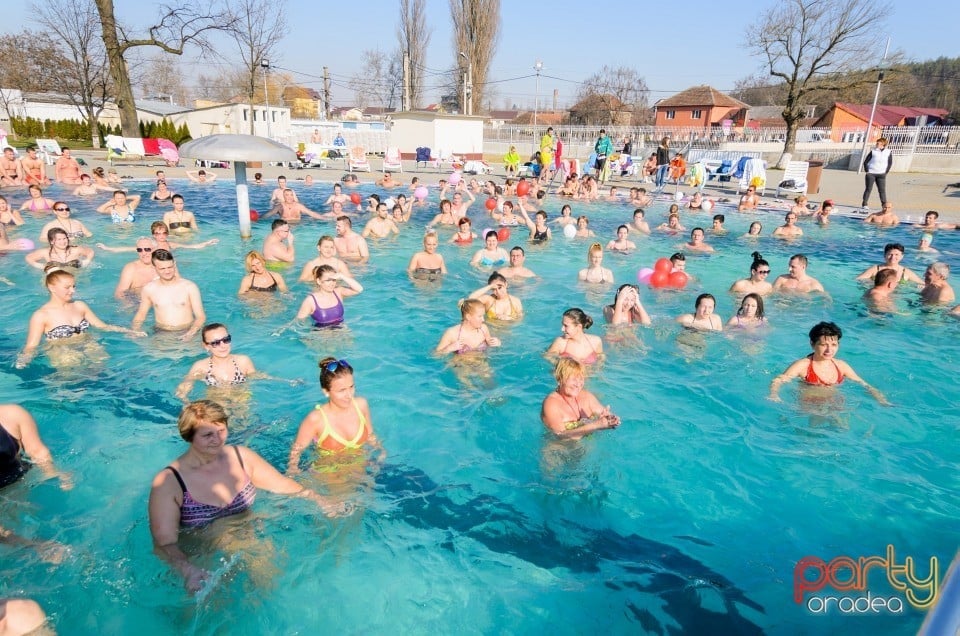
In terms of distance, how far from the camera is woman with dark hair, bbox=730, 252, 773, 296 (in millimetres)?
8633

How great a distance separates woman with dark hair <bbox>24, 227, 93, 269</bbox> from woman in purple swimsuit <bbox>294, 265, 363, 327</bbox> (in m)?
4.75

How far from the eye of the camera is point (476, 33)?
1639 inches

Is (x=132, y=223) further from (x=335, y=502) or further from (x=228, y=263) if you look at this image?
(x=335, y=502)

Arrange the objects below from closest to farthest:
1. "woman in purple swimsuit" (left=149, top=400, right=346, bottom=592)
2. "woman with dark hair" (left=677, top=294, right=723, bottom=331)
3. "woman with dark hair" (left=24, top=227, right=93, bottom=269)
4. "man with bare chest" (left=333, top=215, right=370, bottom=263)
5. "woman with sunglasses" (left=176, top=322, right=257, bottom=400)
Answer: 1. "woman in purple swimsuit" (left=149, top=400, right=346, bottom=592)
2. "woman with sunglasses" (left=176, top=322, right=257, bottom=400)
3. "woman with dark hair" (left=677, top=294, right=723, bottom=331)
4. "woman with dark hair" (left=24, top=227, right=93, bottom=269)
5. "man with bare chest" (left=333, top=215, right=370, bottom=263)

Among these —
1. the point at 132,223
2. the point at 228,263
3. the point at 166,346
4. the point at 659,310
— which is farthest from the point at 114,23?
the point at 659,310

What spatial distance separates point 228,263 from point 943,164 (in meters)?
30.2

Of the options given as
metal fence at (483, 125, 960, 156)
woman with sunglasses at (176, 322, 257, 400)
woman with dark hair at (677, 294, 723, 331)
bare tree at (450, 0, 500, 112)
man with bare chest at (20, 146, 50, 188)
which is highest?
bare tree at (450, 0, 500, 112)

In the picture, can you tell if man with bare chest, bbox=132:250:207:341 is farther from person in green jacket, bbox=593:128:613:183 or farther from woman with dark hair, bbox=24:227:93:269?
person in green jacket, bbox=593:128:613:183

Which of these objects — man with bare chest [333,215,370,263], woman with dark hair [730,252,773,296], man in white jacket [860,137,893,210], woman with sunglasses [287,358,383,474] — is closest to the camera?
woman with sunglasses [287,358,383,474]

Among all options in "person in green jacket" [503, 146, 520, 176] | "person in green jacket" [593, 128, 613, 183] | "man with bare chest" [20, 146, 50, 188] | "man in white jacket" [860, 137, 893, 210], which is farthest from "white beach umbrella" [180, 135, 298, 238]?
"person in green jacket" [503, 146, 520, 176]

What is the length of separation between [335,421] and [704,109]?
64.0 metres

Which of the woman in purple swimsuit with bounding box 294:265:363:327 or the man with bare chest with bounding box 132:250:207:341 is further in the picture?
the woman in purple swimsuit with bounding box 294:265:363:327

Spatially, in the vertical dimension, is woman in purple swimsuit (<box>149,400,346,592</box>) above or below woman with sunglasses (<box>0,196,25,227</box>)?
below

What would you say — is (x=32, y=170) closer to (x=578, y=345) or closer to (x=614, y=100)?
(x=578, y=345)
